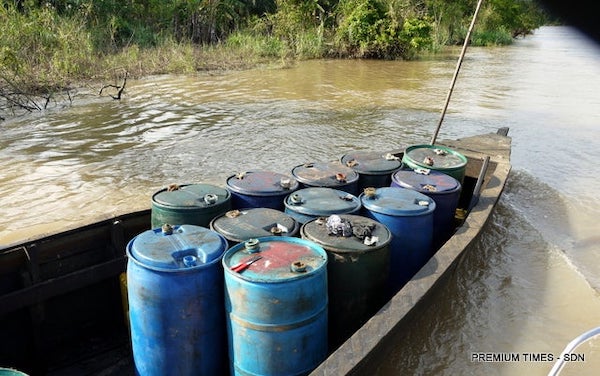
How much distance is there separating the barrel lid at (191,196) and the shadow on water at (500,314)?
161 cm

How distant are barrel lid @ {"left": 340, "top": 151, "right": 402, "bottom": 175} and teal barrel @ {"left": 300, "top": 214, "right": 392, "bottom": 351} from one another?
1.23 metres

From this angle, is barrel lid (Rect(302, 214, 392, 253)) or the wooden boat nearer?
barrel lid (Rect(302, 214, 392, 253))

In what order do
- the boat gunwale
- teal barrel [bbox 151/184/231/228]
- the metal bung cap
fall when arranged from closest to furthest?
the boat gunwale
the metal bung cap
teal barrel [bbox 151/184/231/228]

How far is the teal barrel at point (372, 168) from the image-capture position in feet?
14.6

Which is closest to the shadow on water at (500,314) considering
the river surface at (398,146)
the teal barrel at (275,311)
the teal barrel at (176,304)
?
the river surface at (398,146)

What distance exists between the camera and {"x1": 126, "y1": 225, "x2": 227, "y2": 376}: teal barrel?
2682 mm

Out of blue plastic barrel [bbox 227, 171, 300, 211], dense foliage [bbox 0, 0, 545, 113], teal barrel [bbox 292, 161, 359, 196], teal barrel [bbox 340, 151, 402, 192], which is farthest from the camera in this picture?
dense foliage [bbox 0, 0, 545, 113]

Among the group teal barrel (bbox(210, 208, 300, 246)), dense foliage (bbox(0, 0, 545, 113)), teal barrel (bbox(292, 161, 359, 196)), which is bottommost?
teal barrel (bbox(210, 208, 300, 246))

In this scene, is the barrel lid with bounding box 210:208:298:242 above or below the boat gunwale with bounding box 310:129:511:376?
above

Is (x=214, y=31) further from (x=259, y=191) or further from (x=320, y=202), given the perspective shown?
(x=320, y=202)

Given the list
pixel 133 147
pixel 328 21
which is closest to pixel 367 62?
pixel 328 21

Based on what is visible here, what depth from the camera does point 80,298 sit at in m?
3.59

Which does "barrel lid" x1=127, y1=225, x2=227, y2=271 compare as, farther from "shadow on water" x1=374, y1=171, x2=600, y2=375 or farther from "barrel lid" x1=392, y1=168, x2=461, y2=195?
"barrel lid" x1=392, y1=168, x2=461, y2=195

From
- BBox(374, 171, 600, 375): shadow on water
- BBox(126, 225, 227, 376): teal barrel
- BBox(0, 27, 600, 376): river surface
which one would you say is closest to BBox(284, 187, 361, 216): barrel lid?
BBox(126, 225, 227, 376): teal barrel
